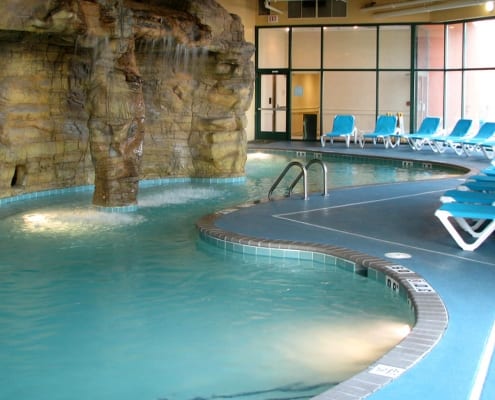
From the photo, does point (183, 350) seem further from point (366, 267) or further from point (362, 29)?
point (362, 29)

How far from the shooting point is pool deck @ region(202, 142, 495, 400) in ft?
13.5

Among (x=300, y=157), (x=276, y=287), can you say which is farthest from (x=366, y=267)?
(x=300, y=157)

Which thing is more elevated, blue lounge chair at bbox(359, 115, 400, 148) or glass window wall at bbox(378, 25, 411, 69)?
glass window wall at bbox(378, 25, 411, 69)

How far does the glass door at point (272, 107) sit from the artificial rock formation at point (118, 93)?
9.15m

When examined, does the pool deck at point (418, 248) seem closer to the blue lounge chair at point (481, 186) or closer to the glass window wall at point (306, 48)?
the blue lounge chair at point (481, 186)

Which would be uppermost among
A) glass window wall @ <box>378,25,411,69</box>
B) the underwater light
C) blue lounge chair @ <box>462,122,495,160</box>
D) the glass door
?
glass window wall @ <box>378,25,411,69</box>

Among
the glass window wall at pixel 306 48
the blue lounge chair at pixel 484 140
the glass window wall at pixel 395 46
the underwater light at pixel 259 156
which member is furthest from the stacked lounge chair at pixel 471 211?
the glass window wall at pixel 306 48

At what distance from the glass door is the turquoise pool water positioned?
47.1ft

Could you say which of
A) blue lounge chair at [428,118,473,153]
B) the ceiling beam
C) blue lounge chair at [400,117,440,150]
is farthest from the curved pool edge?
the ceiling beam

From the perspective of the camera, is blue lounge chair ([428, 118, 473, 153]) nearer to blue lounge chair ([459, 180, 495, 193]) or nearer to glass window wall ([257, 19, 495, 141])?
glass window wall ([257, 19, 495, 141])

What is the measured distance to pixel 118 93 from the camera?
10586mm

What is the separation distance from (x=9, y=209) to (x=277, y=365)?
6.87 meters

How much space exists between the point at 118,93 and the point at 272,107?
1296 centimetres

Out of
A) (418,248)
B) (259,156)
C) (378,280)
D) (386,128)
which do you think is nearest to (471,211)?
(418,248)
